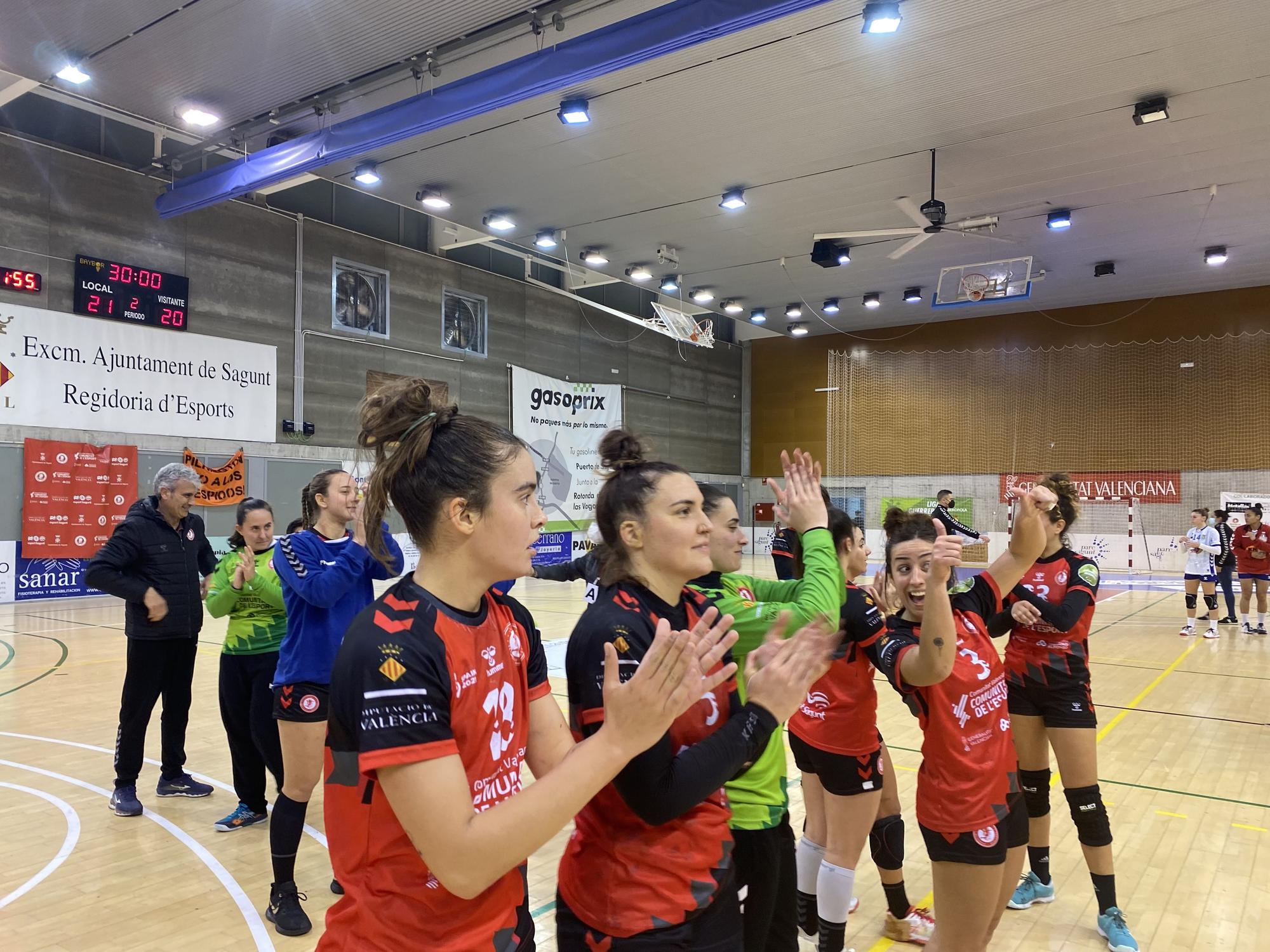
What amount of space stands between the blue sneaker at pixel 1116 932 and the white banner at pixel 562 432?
17312mm

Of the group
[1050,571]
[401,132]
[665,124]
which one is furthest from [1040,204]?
[1050,571]

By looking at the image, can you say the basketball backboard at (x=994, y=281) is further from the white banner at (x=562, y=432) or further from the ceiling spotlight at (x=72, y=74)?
the ceiling spotlight at (x=72, y=74)

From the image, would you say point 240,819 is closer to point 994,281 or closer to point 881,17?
point 881,17

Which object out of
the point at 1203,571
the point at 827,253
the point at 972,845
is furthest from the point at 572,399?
the point at 972,845

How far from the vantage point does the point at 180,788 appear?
4910 mm

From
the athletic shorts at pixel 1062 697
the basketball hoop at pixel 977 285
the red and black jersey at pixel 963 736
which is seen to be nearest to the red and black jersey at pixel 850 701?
the red and black jersey at pixel 963 736

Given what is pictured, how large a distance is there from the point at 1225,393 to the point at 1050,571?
69.9ft

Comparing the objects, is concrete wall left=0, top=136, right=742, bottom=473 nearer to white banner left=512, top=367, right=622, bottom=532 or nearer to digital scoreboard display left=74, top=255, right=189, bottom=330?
digital scoreboard display left=74, top=255, right=189, bottom=330

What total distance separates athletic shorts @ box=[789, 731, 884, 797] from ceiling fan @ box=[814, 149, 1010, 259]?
36.5 ft

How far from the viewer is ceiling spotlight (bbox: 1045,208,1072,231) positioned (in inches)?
559

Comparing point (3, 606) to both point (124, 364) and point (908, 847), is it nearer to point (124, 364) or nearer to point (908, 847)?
point (124, 364)

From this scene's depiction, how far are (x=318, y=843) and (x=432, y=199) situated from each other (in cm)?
1173

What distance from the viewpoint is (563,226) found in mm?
15344

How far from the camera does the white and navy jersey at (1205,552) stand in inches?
443
